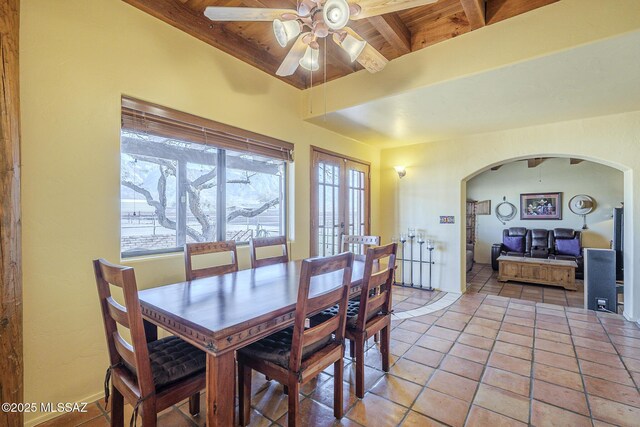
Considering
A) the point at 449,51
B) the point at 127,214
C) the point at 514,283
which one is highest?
the point at 449,51

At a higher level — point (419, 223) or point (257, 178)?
point (257, 178)

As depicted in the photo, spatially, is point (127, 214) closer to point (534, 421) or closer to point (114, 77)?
point (114, 77)

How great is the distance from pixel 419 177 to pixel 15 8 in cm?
467

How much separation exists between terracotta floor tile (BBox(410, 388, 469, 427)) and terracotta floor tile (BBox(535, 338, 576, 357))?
135cm

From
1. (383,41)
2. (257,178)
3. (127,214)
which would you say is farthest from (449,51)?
(127,214)

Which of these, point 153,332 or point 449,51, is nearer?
point 153,332

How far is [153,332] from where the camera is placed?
67.6 inches

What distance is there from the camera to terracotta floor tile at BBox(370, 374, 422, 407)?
1.91m

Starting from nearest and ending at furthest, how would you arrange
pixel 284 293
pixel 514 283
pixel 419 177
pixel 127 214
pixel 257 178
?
pixel 284 293
pixel 127 214
pixel 257 178
pixel 419 177
pixel 514 283

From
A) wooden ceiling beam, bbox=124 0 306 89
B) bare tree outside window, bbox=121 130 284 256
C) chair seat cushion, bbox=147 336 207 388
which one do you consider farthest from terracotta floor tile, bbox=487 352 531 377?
wooden ceiling beam, bbox=124 0 306 89

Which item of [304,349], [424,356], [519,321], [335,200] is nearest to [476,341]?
[424,356]

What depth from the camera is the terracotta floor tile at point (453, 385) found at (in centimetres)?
196

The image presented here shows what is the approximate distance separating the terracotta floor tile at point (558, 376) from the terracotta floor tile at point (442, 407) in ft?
2.63

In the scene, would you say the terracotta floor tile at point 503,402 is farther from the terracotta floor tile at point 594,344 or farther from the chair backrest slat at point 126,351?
the chair backrest slat at point 126,351
